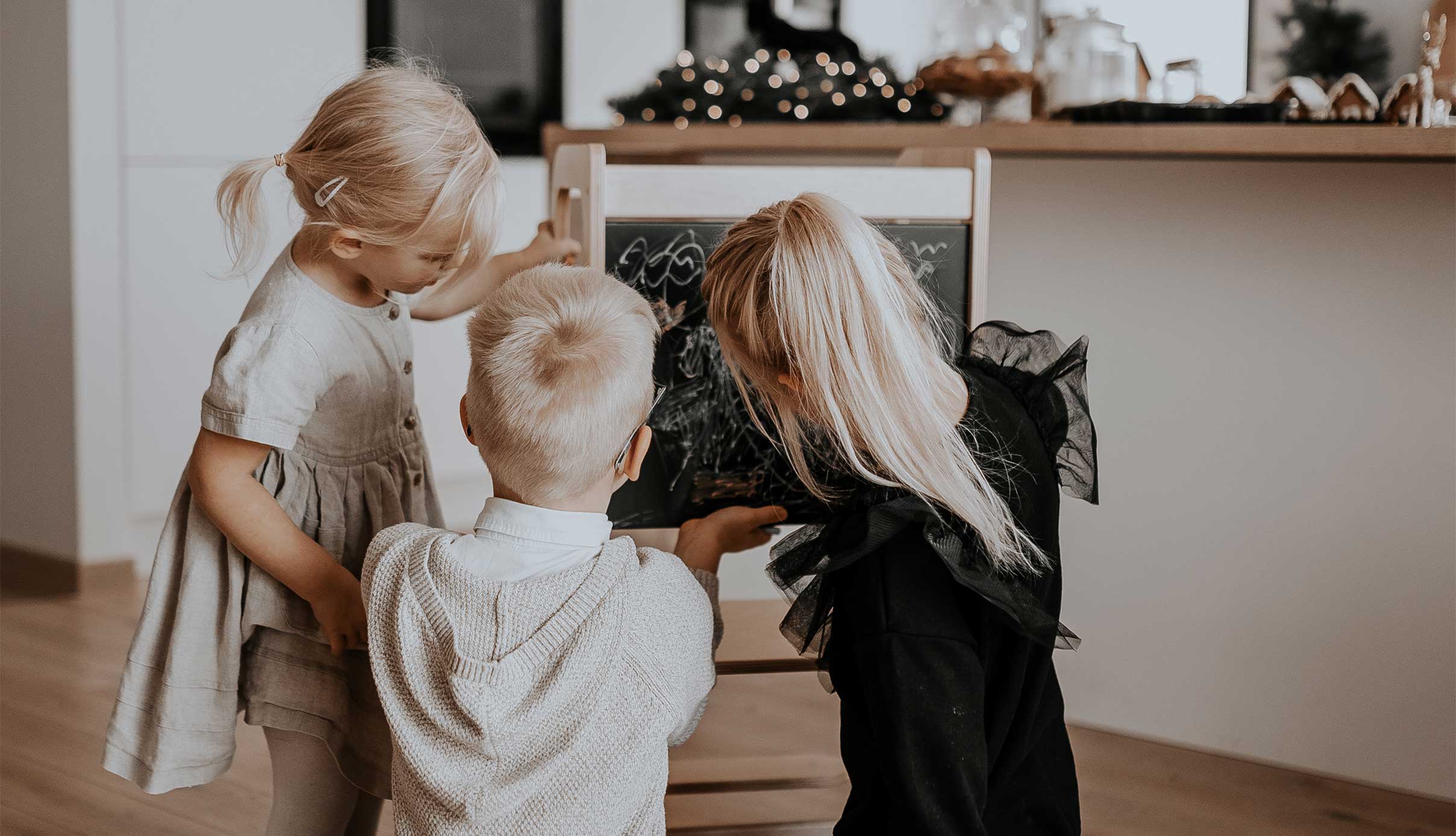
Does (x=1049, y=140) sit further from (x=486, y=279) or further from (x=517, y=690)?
(x=517, y=690)

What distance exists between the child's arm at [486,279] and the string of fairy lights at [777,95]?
2.46ft

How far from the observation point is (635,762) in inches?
44.1

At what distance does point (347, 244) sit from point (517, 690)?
0.50 meters

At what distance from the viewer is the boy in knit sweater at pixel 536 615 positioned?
3.52 feet

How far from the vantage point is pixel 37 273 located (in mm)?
2920

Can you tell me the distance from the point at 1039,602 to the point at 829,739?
1.01m

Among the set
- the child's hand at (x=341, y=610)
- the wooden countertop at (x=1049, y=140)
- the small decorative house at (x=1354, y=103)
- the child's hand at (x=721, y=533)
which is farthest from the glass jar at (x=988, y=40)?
the child's hand at (x=341, y=610)

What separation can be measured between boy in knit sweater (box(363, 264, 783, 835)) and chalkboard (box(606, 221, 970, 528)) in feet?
1.54

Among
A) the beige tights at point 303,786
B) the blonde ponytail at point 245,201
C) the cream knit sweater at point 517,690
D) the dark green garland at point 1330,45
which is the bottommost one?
the beige tights at point 303,786

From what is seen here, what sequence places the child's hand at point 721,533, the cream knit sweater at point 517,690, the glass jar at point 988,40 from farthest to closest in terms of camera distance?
the glass jar at point 988,40
the child's hand at point 721,533
the cream knit sweater at point 517,690

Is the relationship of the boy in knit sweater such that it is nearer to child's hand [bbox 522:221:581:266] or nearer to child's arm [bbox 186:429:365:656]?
child's arm [bbox 186:429:365:656]

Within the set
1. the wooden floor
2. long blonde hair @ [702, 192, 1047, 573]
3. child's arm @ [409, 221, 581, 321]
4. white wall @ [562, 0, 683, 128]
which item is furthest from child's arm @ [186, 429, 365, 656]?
white wall @ [562, 0, 683, 128]

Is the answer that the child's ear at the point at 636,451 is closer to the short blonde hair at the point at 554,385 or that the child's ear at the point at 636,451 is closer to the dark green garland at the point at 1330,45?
the short blonde hair at the point at 554,385

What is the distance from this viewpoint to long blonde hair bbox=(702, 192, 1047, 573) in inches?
45.5
